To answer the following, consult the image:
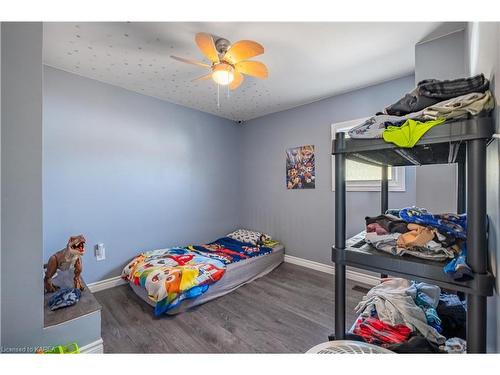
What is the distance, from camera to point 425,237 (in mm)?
731

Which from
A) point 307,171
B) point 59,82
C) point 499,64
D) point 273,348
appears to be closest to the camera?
point 499,64

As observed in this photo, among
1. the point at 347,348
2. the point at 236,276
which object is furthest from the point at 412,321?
the point at 236,276

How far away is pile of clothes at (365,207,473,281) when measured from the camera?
2.29 ft

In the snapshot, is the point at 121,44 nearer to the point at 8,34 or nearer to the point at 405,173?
the point at 8,34

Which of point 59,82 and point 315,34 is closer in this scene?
point 315,34

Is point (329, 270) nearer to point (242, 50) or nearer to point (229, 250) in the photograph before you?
point (229, 250)

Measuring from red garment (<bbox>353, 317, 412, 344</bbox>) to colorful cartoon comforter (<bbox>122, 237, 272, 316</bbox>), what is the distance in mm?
1504

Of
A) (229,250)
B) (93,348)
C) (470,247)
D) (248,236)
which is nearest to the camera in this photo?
(470,247)

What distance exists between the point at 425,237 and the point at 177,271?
78.5 inches

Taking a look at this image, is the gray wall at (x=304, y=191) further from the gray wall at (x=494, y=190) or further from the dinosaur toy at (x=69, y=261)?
the dinosaur toy at (x=69, y=261)

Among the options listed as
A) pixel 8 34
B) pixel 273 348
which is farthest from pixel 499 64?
pixel 8 34

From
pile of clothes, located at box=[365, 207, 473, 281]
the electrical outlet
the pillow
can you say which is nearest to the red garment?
pile of clothes, located at box=[365, 207, 473, 281]

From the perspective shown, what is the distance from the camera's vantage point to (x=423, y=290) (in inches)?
42.3
